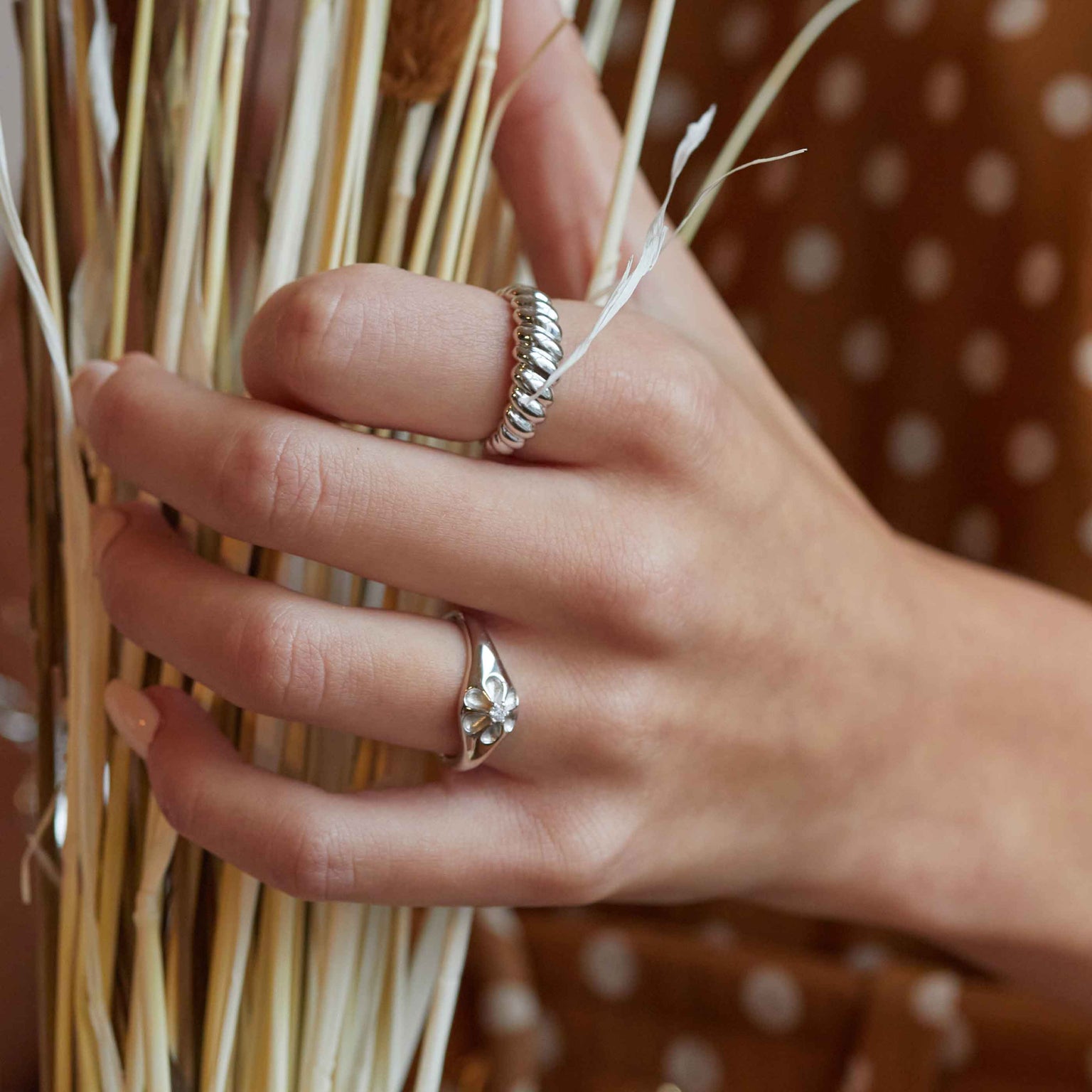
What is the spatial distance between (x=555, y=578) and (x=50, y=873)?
18 cm

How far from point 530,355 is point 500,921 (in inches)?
20.0

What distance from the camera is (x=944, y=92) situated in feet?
1.98

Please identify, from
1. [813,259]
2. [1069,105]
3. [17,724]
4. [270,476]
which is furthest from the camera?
[813,259]

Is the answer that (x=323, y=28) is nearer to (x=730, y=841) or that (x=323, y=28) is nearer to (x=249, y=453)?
(x=249, y=453)

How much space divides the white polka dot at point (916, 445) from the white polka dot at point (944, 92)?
186 millimetres

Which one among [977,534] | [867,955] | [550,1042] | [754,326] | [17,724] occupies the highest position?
[754,326]

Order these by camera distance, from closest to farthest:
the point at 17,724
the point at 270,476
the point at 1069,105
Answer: the point at 270,476 → the point at 17,724 → the point at 1069,105

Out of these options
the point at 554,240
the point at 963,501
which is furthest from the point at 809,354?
the point at 554,240

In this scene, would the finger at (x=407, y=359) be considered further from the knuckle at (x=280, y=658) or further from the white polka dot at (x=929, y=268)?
the white polka dot at (x=929, y=268)

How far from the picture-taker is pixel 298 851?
235 millimetres

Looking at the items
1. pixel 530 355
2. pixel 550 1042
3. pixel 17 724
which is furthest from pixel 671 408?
pixel 550 1042

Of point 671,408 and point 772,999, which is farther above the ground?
point 671,408

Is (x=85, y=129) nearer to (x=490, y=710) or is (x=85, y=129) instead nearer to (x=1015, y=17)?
(x=490, y=710)

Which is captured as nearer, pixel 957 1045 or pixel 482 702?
pixel 482 702
